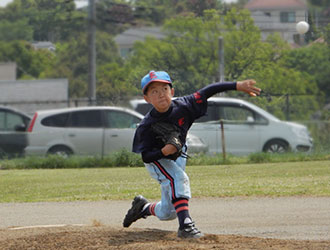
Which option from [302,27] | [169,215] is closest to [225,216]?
[169,215]

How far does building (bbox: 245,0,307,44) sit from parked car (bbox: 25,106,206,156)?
423 centimetres

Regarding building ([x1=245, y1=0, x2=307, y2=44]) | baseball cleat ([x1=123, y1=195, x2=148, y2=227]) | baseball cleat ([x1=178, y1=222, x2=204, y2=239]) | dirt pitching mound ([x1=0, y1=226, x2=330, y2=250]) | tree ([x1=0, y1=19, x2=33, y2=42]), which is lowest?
dirt pitching mound ([x1=0, y1=226, x2=330, y2=250])

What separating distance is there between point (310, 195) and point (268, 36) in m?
13.1

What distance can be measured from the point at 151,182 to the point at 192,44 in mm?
16022

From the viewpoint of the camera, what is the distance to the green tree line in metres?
19.1

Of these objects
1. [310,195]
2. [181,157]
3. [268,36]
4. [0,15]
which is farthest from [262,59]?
[181,157]

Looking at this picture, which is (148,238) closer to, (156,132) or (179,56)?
(156,132)

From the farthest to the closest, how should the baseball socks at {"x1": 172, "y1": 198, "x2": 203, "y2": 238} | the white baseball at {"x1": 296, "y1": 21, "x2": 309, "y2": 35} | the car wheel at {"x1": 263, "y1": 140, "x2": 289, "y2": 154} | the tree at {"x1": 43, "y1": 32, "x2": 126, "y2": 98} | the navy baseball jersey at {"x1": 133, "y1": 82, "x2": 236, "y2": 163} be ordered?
the tree at {"x1": 43, "y1": 32, "x2": 126, "y2": 98}, the car wheel at {"x1": 263, "y1": 140, "x2": 289, "y2": 154}, the white baseball at {"x1": 296, "y1": 21, "x2": 309, "y2": 35}, the navy baseball jersey at {"x1": 133, "y1": 82, "x2": 236, "y2": 163}, the baseball socks at {"x1": 172, "y1": 198, "x2": 203, "y2": 238}

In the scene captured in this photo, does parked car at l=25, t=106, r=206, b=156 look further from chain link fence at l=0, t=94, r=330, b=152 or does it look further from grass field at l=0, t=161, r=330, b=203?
grass field at l=0, t=161, r=330, b=203

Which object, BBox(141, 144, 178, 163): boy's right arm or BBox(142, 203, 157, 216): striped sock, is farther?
BBox(142, 203, 157, 216): striped sock

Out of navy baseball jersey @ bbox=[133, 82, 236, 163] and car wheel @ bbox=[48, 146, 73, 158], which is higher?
navy baseball jersey @ bbox=[133, 82, 236, 163]

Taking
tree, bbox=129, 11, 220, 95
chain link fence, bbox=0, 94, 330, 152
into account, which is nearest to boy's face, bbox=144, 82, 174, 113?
chain link fence, bbox=0, 94, 330, 152

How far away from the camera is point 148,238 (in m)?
6.29

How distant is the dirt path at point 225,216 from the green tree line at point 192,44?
6930 mm
